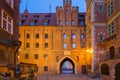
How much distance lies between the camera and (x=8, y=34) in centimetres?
2247

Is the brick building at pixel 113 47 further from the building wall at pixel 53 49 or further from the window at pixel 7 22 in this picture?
the building wall at pixel 53 49

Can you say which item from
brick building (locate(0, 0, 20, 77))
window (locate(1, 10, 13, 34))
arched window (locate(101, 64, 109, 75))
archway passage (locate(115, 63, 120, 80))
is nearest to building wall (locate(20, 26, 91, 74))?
arched window (locate(101, 64, 109, 75))

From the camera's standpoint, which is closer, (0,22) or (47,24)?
(0,22)

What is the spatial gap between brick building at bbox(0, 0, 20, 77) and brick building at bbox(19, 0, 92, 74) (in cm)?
3101

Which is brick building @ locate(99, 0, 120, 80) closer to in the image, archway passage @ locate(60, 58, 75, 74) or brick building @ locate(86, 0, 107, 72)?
brick building @ locate(86, 0, 107, 72)

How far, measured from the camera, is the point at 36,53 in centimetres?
5766

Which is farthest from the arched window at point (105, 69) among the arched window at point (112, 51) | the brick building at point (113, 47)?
the arched window at point (112, 51)

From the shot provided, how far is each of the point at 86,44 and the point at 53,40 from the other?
7.73 m

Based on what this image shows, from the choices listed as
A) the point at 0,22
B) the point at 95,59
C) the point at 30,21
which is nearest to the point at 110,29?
the point at 95,59

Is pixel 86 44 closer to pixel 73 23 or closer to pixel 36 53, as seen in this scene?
pixel 73 23

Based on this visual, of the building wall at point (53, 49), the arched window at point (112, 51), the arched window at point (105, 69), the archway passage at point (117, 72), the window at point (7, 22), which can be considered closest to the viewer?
the window at point (7, 22)

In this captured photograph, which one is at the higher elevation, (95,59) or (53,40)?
(53,40)

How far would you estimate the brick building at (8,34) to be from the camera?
53.9 feet

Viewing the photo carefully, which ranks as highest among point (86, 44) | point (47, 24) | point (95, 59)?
point (47, 24)
